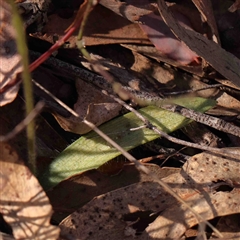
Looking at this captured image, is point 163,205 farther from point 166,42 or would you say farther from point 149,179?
point 166,42

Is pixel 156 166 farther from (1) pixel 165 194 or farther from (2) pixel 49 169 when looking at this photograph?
(2) pixel 49 169

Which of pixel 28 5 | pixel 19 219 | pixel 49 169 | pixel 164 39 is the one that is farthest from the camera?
pixel 164 39

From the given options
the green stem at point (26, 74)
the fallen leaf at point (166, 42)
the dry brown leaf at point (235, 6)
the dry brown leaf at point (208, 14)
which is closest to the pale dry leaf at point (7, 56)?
the green stem at point (26, 74)

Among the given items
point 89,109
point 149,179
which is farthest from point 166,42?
point 149,179

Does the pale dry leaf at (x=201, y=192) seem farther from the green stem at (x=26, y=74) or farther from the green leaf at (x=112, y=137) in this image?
the green stem at (x=26, y=74)

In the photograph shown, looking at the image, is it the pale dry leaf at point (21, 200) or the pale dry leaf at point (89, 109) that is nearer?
the pale dry leaf at point (21, 200)

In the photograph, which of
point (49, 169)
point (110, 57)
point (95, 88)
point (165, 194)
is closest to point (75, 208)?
point (49, 169)

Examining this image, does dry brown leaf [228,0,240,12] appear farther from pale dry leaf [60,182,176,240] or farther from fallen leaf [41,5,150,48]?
pale dry leaf [60,182,176,240]
